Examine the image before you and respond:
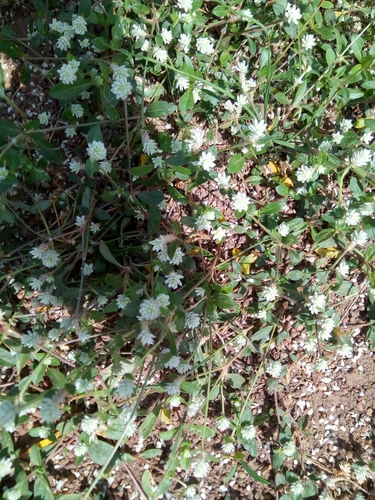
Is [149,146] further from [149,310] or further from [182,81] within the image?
[149,310]

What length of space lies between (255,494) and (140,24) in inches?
59.5

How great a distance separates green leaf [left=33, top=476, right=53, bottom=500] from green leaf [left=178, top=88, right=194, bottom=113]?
3.68ft

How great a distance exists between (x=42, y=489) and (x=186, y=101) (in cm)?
117

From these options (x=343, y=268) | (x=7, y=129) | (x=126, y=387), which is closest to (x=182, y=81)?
(x=7, y=129)

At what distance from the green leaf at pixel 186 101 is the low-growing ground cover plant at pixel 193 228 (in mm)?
10

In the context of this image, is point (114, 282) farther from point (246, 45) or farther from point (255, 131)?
point (246, 45)

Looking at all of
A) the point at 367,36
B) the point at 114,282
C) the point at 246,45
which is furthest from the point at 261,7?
the point at 114,282

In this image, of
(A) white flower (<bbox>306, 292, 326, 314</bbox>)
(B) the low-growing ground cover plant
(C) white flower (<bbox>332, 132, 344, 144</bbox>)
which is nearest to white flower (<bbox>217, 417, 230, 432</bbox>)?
(B) the low-growing ground cover plant

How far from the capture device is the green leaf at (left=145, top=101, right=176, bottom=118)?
1312 millimetres

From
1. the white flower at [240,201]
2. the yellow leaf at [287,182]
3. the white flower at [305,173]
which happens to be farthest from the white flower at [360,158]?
the white flower at [240,201]

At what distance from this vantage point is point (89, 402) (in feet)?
4.46

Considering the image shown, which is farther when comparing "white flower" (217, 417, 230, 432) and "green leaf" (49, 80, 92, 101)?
"white flower" (217, 417, 230, 432)

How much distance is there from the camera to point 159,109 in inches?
51.8

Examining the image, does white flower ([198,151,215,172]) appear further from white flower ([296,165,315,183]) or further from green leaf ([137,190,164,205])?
white flower ([296,165,315,183])
